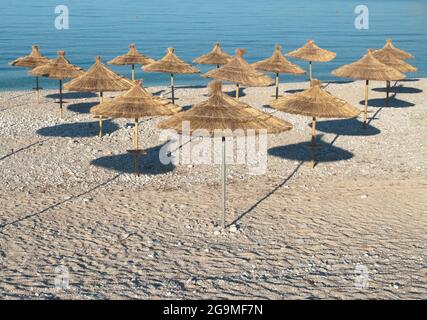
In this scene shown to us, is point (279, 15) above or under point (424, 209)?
above

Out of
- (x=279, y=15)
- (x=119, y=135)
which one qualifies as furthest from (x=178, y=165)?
(x=279, y=15)

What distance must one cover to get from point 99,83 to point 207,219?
921 cm

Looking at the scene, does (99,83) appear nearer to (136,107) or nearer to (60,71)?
(60,71)

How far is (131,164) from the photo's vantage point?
17.9 metres

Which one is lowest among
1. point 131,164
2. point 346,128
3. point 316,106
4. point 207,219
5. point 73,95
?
point 207,219

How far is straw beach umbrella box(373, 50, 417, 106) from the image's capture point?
2623 centimetres

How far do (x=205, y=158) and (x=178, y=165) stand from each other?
3.77ft

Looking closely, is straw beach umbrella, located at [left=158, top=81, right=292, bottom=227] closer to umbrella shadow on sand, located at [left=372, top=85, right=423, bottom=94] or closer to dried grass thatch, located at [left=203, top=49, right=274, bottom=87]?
dried grass thatch, located at [left=203, top=49, right=274, bottom=87]

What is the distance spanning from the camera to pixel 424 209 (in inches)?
548

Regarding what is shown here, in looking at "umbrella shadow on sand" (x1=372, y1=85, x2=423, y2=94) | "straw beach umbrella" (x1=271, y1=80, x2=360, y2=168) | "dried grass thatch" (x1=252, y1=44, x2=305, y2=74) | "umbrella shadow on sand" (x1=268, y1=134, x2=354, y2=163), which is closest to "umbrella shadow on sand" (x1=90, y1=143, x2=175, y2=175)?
"umbrella shadow on sand" (x1=268, y1=134, x2=354, y2=163)

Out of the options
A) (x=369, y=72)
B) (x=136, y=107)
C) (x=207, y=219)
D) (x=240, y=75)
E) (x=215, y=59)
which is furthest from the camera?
(x=215, y=59)

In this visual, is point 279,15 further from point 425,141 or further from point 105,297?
point 105,297

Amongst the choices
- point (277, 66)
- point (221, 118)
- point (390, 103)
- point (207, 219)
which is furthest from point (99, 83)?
point (390, 103)

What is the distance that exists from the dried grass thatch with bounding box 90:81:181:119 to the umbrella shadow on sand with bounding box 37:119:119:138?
5017mm
